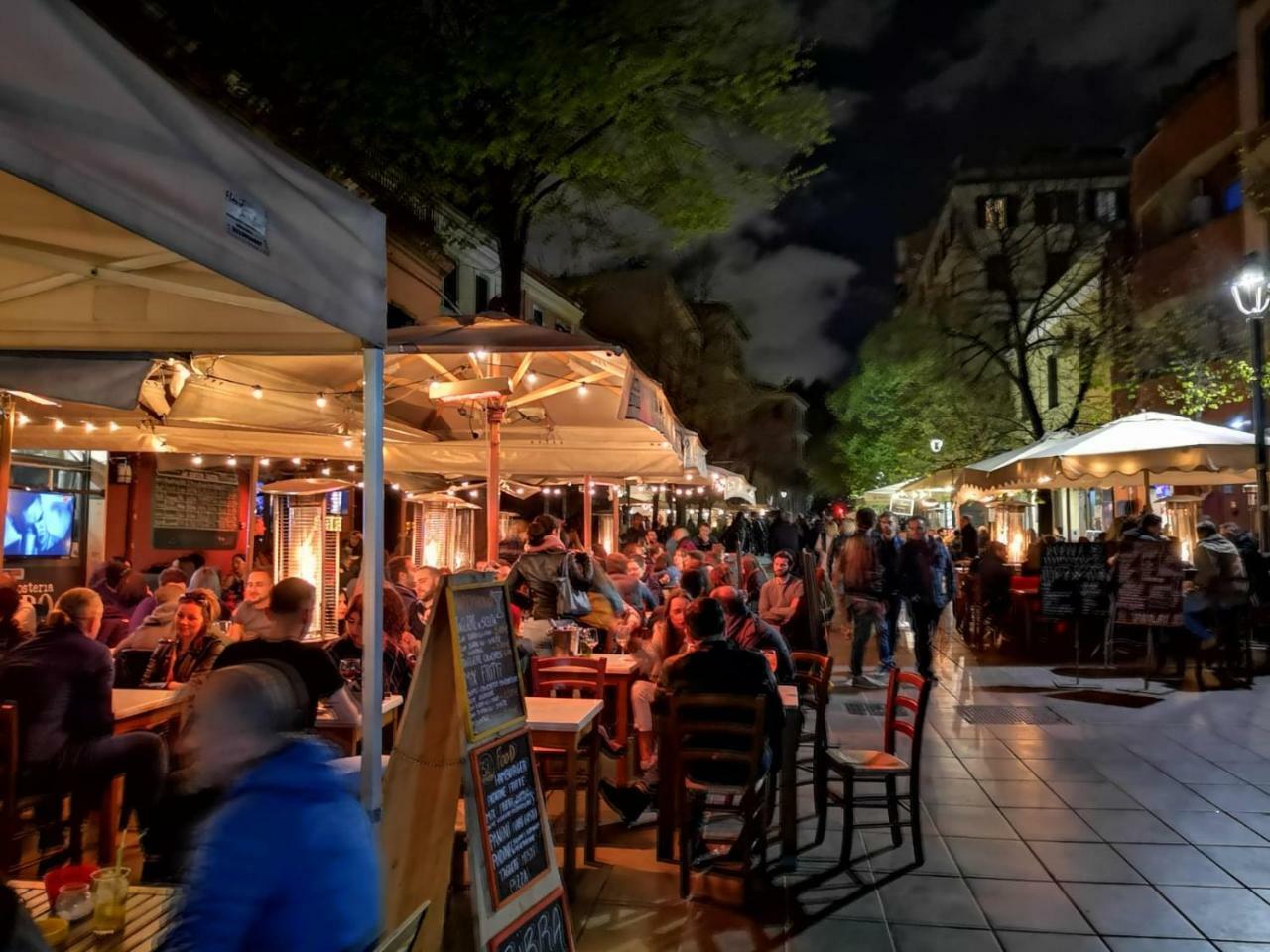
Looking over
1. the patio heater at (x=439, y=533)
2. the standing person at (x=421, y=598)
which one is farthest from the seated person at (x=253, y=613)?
the patio heater at (x=439, y=533)

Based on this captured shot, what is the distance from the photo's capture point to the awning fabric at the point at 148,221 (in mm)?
1775

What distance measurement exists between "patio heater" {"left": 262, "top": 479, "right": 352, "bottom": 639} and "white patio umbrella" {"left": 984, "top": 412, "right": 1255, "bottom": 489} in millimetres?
9114

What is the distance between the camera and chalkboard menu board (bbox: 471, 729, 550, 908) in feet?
11.2

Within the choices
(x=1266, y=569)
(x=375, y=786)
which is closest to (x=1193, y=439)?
(x=1266, y=569)

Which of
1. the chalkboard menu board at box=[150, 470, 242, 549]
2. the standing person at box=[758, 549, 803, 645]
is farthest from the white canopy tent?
the chalkboard menu board at box=[150, 470, 242, 549]

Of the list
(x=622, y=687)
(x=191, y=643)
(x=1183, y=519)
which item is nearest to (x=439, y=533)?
(x=622, y=687)

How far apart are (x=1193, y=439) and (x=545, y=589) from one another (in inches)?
349

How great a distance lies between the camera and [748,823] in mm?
4949

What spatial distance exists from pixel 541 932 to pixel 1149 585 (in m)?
9.65

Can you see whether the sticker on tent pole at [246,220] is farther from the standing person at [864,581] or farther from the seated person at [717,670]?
the standing person at [864,581]

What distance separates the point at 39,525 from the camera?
38.3 feet

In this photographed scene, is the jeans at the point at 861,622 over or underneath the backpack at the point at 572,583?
underneath

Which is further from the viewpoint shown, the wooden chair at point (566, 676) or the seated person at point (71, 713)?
the wooden chair at point (566, 676)

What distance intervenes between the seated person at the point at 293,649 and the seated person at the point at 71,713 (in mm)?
1414
